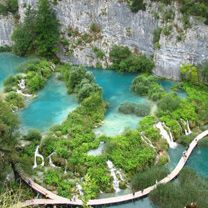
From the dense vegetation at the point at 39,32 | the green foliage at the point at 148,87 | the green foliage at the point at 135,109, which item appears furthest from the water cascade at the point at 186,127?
the dense vegetation at the point at 39,32

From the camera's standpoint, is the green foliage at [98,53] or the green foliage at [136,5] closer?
the green foliage at [136,5]

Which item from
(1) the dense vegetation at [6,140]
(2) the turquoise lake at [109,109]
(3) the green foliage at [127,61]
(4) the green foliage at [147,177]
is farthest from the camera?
(3) the green foliage at [127,61]

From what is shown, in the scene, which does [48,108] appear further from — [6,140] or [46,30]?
[46,30]

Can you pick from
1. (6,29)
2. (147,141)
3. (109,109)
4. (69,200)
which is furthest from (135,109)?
(6,29)

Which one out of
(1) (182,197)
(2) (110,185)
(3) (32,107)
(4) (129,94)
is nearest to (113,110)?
(4) (129,94)

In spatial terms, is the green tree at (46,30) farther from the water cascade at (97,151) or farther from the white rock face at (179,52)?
the water cascade at (97,151)

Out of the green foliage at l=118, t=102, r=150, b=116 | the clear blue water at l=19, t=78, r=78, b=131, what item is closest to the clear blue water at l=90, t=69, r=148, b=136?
the green foliage at l=118, t=102, r=150, b=116
